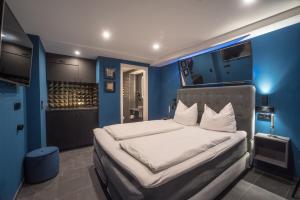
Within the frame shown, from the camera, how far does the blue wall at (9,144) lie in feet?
4.81

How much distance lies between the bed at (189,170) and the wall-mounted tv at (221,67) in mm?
359

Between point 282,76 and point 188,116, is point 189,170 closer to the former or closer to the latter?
point 188,116

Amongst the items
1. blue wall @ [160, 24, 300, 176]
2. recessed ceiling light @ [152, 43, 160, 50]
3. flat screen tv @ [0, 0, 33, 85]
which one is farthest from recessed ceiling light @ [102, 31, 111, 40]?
blue wall @ [160, 24, 300, 176]

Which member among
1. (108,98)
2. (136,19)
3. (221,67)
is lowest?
(108,98)

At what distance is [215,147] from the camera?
1739 millimetres

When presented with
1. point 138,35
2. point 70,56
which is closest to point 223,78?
point 138,35

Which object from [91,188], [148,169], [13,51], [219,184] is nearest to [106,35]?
[13,51]

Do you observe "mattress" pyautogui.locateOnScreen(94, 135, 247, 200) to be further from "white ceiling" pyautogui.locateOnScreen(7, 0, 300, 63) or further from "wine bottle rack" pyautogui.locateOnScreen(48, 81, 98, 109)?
"wine bottle rack" pyautogui.locateOnScreen(48, 81, 98, 109)

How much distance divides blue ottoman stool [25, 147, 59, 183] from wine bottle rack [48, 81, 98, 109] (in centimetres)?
190

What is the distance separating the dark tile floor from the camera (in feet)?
5.74

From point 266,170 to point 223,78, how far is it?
1877 mm

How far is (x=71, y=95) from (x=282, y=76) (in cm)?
490

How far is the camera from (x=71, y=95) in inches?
157

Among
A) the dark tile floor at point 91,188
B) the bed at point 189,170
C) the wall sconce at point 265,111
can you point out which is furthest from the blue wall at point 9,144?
the wall sconce at point 265,111
